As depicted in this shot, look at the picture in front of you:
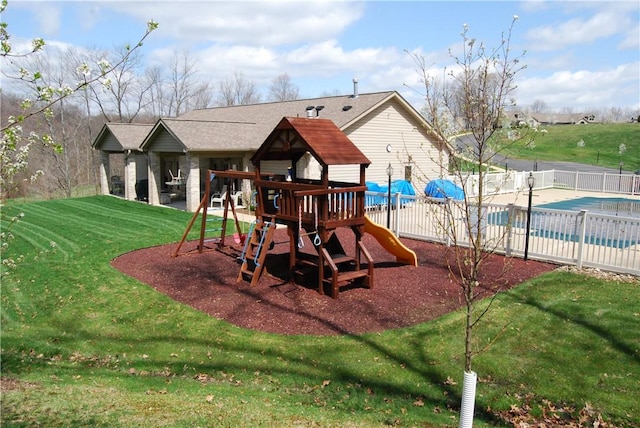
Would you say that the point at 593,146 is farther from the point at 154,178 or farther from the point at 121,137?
the point at 121,137

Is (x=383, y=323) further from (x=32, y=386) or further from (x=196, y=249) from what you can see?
(x=196, y=249)

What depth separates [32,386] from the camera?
18.6ft

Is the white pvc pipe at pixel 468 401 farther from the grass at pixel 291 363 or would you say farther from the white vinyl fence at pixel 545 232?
the white vinyl fence at pixel 545 232

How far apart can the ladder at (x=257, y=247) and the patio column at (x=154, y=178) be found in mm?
13097

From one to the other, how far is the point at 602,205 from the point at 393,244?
652 inches

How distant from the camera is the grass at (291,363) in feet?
17.2

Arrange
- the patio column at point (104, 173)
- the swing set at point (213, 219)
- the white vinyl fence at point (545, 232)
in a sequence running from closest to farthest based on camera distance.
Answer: the white vinyl fence at point (545, 232) → the swing set at point (213, 219) → the patio column at point (104, 173)

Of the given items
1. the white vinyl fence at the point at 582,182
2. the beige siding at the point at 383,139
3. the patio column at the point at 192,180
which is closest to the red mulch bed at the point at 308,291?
the patio column at the point at 192,180

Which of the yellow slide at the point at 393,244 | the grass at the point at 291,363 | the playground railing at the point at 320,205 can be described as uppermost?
the playground railing at the point at 320,205

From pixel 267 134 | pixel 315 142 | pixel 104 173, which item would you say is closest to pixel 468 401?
pixel 315 142

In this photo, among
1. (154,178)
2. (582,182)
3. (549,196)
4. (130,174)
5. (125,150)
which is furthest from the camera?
(582,182)

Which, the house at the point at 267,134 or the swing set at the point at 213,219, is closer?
the swing set at the point at 213,219

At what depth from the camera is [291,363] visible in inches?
266

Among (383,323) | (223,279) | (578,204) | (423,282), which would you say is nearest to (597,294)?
(423,282)
